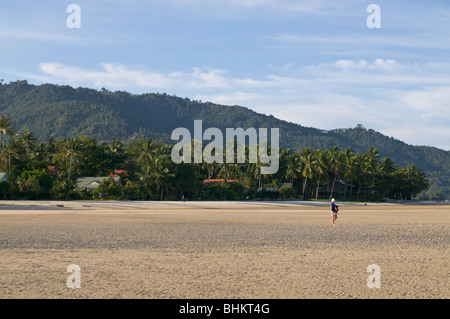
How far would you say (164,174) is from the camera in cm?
6819

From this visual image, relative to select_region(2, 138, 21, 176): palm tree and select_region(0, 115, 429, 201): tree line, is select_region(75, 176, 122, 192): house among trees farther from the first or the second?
select_region(2, 138, 21, 176): palm tree

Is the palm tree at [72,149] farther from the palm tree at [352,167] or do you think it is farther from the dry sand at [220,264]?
the dry sand at [220,264]

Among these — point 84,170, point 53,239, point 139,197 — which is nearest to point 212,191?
point 139,197

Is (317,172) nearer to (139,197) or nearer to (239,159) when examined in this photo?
(239,159)

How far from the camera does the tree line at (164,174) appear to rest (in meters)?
64.3

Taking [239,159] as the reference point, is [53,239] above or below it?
below

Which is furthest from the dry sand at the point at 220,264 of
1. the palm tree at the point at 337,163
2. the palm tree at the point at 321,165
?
the palm tree at the point at 337,163

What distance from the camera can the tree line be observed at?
64.3 metres

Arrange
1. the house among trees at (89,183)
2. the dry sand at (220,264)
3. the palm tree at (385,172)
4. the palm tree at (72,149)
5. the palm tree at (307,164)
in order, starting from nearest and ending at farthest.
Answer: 1. the dry sand at (220,264)
2. the house among trees at (89,183)
3. the palm tree at (72,149)
4. the palm tree at (307,164)
5. the palm tree at (385,172)

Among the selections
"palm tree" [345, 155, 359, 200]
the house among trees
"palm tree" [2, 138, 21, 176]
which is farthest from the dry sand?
"palm tree" [345, 155, 359, 200]

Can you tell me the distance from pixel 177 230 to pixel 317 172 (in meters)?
76.5

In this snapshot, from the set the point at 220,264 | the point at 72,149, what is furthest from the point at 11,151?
the point at 220,264

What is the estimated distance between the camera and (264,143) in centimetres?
9888

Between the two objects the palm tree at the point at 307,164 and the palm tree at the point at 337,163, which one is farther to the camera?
the palm tree at the point at 337,163
